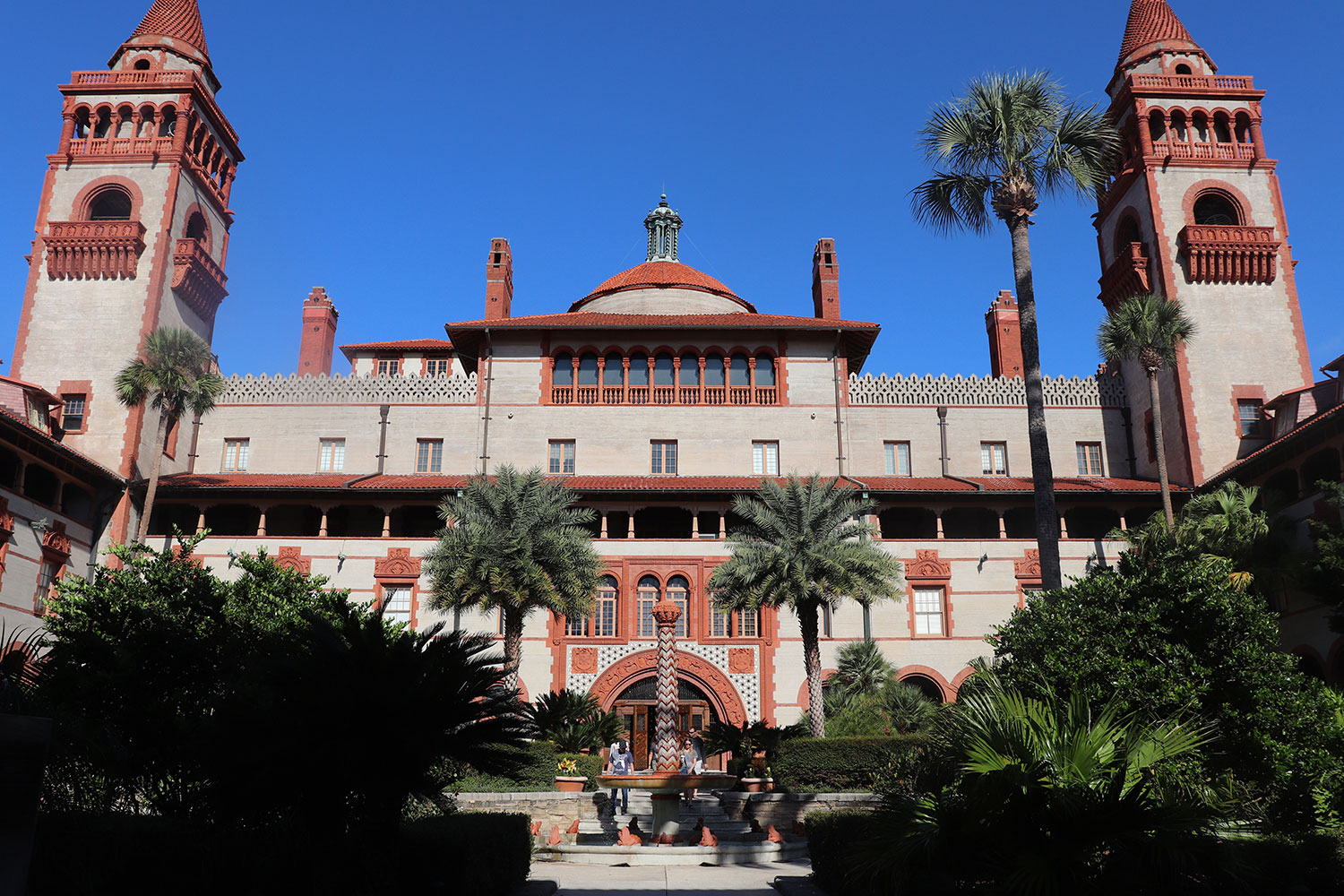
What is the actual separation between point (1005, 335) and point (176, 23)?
129 ft

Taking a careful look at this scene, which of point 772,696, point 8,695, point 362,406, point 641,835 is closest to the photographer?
point 8,695

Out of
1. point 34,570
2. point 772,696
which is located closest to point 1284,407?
point 772,696

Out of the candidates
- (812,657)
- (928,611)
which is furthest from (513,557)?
(928,611)

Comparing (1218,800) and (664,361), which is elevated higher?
(664,361)

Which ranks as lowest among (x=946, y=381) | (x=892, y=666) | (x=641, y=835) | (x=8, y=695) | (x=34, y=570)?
(x=641, y=835)

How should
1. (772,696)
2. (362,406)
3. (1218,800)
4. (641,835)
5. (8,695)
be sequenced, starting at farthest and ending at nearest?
(362,406)
(772,696)
(641,835)
(1218,800)
(8,695)

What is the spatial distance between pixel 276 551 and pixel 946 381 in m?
26.1

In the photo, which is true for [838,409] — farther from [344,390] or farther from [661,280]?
[344,390]

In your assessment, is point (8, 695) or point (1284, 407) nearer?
point (8, 695)

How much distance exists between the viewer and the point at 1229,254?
39.3m

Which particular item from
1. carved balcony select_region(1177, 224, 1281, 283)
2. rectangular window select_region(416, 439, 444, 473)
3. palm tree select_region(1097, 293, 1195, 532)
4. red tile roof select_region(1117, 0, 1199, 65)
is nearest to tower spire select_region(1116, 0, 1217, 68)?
red tile roof select_region(1117, 0, 1199, 65)

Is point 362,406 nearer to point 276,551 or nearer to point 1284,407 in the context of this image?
point 276,551

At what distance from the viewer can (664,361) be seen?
138ft

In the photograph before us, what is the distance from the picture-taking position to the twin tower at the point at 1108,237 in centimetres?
3828
